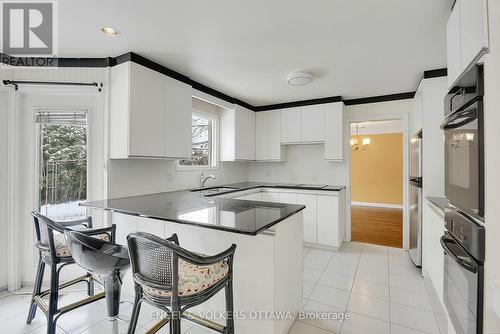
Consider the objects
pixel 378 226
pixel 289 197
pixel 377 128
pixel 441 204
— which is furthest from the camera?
pixel 377 128

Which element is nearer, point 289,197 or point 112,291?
point 112,291

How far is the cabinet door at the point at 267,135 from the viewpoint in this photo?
4.19m

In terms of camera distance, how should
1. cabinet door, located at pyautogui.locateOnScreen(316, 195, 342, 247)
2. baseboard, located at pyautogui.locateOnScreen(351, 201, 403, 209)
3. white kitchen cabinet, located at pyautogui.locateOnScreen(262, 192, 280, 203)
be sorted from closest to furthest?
cabinet door, located at pyautogui.locateOnScreen(316, 195, 342, 247) → white kitchen cabinet, located at pyautogui.locateOnScreen(262, 192, 280, 203) → baseboard, located at pyautogui.locateOnScreen(351, 201, 403, 209)

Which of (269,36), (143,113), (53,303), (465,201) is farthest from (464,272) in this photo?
(143,113)

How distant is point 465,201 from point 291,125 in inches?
119

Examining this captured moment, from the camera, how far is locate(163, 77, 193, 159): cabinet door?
8.62 ft

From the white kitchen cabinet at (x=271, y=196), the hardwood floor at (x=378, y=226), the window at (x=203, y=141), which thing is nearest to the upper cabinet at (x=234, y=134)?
the window at (x=203, y=141)

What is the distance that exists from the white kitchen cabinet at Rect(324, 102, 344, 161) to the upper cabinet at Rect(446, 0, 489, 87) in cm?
206

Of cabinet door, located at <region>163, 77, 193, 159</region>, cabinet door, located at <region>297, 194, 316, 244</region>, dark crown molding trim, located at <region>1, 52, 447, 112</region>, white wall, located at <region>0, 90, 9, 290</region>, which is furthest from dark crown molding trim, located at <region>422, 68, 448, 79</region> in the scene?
white wall, located at <region>0, 90, 9, 290</region>

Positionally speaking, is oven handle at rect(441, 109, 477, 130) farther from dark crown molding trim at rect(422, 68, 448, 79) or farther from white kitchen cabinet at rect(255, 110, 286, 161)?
white kitchen cabinet at rect(255, 110, 286, 161)

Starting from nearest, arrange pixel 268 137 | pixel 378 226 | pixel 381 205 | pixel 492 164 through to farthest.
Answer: pixel 492 164 < pixel 268 137 < pixel 378 226 < pixel 381 205

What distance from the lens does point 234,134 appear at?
385 centimetres

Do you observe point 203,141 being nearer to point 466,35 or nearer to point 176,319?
point 176,319

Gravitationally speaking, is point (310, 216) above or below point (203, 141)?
below
